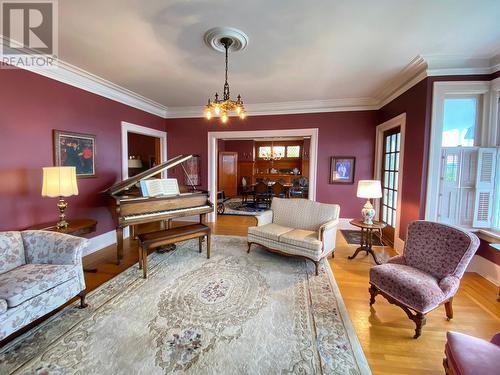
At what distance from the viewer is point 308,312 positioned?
225cm

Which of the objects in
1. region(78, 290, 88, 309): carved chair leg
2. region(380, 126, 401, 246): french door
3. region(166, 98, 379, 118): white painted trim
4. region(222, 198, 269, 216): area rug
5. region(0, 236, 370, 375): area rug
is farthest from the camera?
region(222, 198, 269, 216): area rug

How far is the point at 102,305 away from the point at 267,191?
18.4 ft

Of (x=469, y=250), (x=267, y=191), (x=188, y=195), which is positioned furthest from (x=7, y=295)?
(x=267, y=191)

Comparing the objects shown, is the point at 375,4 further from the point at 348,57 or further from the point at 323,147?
the point at 323,147

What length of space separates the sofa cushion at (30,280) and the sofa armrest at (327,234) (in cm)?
287

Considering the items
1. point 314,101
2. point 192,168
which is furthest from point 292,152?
point 192,168

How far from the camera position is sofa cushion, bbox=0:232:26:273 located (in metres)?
2.10

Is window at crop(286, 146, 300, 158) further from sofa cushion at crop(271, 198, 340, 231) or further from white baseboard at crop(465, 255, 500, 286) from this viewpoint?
white baseboard at crop(465, 255, 500, 286)

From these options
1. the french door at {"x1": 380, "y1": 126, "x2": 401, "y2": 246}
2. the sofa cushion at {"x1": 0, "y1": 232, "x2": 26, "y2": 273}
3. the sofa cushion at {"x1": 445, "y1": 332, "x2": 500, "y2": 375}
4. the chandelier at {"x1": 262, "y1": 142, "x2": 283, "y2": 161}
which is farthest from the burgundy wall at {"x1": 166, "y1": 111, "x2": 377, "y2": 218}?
the chandelier at {"x1": 262, "y1": 142, "x2": 283, "y2": 161}

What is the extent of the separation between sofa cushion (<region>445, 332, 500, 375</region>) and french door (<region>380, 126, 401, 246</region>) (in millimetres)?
3052

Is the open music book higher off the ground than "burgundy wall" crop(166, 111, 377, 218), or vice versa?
"burgundy wall" crop(166, 111, 377, 218)

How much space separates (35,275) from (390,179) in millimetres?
5331

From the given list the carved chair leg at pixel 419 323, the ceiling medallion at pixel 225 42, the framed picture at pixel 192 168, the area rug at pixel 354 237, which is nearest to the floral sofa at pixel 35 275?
the ceiling medallion at pixel 225 42

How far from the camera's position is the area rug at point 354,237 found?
4.28 metres
